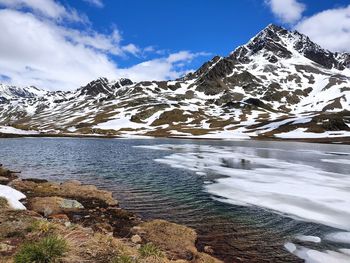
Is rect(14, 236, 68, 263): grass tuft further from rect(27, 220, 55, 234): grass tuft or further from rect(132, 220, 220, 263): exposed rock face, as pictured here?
rect(132, 220, 220, 263): exposed rock face

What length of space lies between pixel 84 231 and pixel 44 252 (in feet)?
15.6

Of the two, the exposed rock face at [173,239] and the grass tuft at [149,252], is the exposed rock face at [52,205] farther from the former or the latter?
the grass tuft at [149,252]

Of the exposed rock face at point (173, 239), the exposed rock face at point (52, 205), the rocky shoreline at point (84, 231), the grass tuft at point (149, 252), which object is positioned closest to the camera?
the rocky shoreline at point (84, 231)

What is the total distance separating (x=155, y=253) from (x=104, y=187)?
20.0 metres

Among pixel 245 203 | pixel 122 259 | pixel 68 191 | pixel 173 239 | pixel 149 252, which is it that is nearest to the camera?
pixel 122 259

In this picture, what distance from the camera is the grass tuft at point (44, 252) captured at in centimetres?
1005

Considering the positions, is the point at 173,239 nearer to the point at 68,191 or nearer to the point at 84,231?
the point at 84,231

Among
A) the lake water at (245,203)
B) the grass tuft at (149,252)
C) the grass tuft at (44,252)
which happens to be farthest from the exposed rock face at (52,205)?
the grass tuft at (44,252)

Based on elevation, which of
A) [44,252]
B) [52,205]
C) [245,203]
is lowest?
[245,203]

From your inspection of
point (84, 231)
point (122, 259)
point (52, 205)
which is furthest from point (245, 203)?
point (122, 259)

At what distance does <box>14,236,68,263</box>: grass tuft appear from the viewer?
33.0ft

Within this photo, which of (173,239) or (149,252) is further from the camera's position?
(173,239)

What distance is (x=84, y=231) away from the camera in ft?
49.3

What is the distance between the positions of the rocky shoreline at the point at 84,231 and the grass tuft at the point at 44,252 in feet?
0.09
